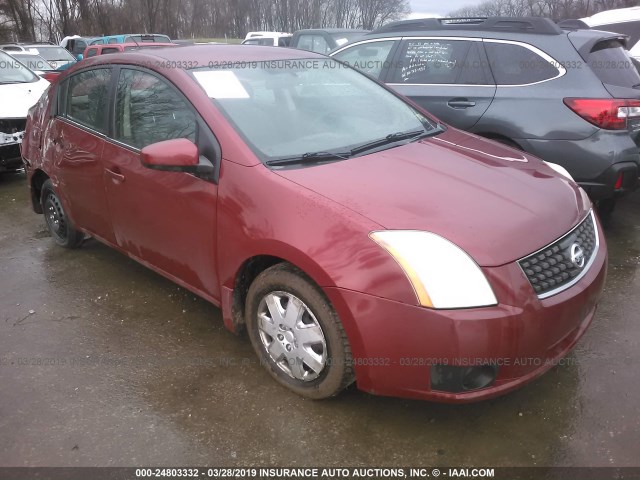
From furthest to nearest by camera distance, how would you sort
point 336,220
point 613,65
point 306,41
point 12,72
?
point 306,41
point 12,72
point 613,65
point 336,220

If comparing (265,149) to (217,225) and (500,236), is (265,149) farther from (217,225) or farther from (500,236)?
(500,236)

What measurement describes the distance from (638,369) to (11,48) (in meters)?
18.9

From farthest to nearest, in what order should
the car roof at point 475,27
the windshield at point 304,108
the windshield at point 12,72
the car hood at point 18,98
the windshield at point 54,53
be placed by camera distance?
1. the windshield at point 54,53
2. the windshield at point 12,72
3. the car hood at point 18,98
4. the car roof at point 475,27
5. the windshield at point 304,108

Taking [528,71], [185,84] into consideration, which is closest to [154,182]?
[185,84]

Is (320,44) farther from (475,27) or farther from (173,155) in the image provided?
(173,155)

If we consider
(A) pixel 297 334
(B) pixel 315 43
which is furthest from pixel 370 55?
(B) pixel 315 43

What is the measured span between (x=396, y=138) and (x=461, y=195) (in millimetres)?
786

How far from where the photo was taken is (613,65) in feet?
14.5

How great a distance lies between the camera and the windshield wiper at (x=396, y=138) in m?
2.87

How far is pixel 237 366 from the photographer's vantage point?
9.64ft

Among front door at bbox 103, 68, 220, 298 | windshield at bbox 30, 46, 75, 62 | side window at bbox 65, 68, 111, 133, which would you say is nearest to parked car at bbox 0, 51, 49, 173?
side window at bbox 65, 68, 111, 133

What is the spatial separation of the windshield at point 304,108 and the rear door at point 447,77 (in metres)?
1.26

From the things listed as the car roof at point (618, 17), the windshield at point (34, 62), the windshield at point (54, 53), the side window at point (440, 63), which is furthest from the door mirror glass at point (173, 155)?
the windshield at point (54, 53)

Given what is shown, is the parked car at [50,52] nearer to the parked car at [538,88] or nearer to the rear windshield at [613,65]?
the parked car at [538,88]
